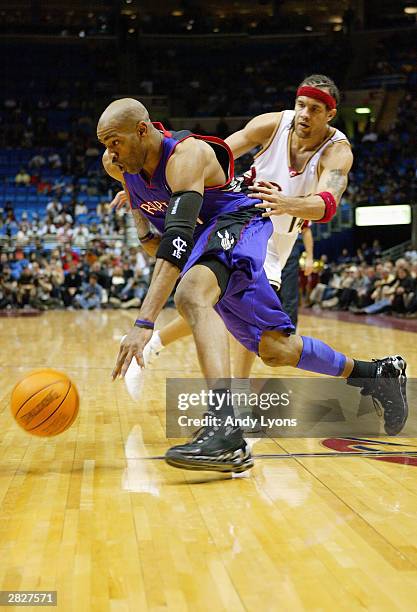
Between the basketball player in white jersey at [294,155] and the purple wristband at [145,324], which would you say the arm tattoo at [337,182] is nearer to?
the basketball player in white jersey at [294,155]

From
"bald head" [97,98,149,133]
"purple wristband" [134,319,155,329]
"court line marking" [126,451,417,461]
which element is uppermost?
"bald head" [97,98,149,133]

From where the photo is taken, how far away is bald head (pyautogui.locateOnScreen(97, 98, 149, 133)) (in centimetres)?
306

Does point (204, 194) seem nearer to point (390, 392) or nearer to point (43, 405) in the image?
point (43, 405)

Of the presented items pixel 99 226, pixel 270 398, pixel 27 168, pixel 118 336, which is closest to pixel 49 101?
pixel 27 168

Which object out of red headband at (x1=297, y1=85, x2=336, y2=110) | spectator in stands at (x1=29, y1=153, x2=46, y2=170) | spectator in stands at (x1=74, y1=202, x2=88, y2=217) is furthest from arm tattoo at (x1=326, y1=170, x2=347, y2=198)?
spectator in stands at (x1=29, y1=153, x2=46, y2=170)

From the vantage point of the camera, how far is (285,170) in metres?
4.29

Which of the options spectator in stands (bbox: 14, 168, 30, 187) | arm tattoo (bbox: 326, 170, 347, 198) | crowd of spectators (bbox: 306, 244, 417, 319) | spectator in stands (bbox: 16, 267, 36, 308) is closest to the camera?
arm tattoo (bbox: 326, 170, 347, 198)

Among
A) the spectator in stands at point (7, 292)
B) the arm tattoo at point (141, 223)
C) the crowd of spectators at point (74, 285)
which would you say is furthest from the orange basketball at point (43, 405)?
the spectator in stands at point (7, 292)

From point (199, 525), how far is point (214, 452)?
57 centimetres

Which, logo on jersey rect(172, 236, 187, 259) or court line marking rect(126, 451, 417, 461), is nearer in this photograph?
logo on jersey rect(172, 236, 187, 259)

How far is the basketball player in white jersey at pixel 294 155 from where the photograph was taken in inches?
156

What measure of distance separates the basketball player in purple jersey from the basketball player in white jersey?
0.05m

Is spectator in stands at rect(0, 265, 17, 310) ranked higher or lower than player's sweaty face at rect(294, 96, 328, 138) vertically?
lower

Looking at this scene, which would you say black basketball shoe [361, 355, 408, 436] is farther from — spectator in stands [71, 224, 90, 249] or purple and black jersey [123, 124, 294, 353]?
spectator in stands [71, 224, 90, 249]
